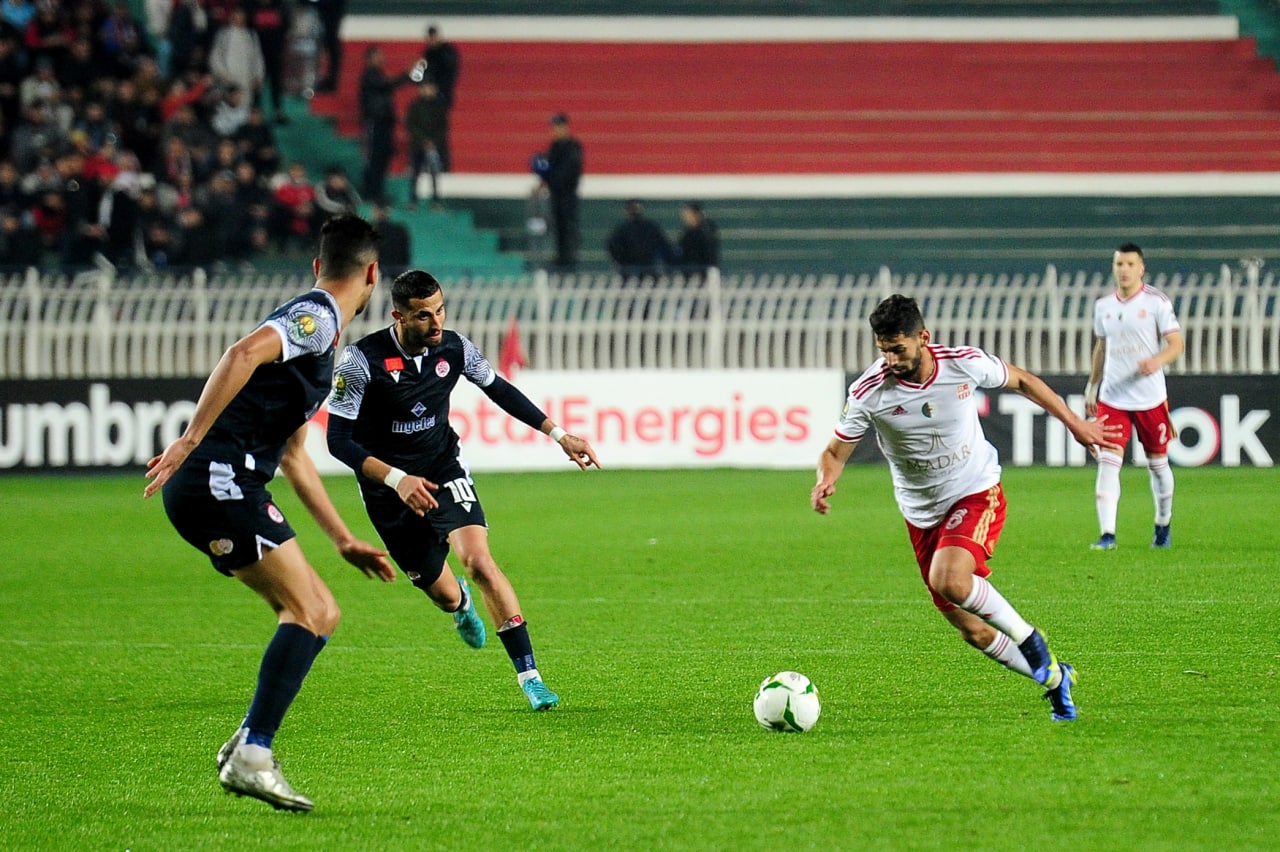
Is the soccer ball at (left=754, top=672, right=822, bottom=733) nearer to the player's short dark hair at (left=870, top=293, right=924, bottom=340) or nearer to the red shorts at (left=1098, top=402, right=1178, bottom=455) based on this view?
the player's short dark hair at (left=870, top=293, right=924, bottom=340)

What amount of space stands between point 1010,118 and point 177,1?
44.7 ft

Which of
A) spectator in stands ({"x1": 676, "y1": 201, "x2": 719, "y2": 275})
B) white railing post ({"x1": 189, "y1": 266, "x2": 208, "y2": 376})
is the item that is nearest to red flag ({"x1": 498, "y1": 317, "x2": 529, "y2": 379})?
spectator in stands ({"x1": 676, "y1": 201, "x2": 719, "y2": 275})

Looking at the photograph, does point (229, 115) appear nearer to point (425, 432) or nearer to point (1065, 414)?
point (425, 432)

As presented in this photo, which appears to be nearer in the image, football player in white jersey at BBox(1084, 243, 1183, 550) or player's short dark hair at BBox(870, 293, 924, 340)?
player's short dark hair at BBox(870, 293, 924, 340)

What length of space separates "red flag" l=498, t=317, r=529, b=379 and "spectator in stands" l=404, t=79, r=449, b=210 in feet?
19.6

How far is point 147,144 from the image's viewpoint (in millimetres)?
24078

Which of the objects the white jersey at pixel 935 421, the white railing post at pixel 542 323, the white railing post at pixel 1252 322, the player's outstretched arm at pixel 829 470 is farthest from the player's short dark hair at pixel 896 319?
the white railing post at pixel 1252 322

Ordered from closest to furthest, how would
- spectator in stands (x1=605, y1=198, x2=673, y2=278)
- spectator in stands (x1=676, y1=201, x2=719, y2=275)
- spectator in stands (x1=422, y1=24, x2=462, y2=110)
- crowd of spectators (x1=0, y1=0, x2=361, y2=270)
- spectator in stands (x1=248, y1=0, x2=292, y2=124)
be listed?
1. spectator in stands (x1=676, y1=201, x2=719, y2=275)
2. spectator in stands (x1=605, y1=198, x2=673, y2=278)
3. crowd of spectators (x1=0, y1=0, x2=361, y2=270)
4. spectator in stands (x1=422, y1=24, x2=462, y2=110)
5. spectator in stands (x1=248, y1=0, x2=292, y2=124)

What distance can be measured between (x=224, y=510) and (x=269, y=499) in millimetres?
222

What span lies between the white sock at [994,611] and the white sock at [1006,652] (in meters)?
0.08

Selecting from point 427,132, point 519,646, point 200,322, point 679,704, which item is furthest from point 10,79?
point 679,704

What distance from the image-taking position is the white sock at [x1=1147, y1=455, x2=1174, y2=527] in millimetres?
12156

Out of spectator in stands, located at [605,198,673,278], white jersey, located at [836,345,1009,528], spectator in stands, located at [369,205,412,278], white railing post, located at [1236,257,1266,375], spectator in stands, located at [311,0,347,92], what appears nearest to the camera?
white jersey, located at [836,345,1009,528]

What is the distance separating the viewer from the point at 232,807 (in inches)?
231
